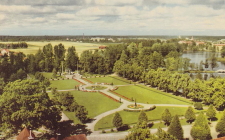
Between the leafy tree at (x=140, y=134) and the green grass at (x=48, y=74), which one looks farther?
the green grass at (x=48, y=74)

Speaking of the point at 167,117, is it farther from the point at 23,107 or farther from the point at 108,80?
the point at 108,80

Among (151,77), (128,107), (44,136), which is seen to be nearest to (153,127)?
(128,107)

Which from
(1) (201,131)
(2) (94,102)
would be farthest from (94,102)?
(1) (201,131)

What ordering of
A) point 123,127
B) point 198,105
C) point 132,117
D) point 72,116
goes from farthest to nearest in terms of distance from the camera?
point 198,105 < point 72,116 < point 132,117 < point 123,127

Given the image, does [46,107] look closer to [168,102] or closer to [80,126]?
[80,126]

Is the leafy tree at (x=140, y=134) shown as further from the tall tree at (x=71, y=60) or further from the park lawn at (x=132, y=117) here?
the tall tree at (x=71, y=60)

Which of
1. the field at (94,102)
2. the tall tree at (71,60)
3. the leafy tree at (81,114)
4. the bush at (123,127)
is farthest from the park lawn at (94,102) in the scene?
the tall tree at (71,60)
